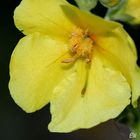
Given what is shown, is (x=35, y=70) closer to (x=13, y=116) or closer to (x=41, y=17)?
(x=41, y=17)

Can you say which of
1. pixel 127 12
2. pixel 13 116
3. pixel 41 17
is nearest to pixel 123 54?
pixel 127 12

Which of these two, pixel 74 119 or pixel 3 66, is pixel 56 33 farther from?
pixel 3 66

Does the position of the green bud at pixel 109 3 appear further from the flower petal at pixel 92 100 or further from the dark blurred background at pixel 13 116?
the dark blurred background at pixel 13 116

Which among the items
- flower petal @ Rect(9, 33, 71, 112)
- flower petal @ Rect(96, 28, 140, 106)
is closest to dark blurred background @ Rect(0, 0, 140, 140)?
flower petal @ Rect(9, 33, 71, 112)

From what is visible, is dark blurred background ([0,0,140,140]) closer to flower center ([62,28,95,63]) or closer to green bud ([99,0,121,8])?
flower center ([62,28,95,63])

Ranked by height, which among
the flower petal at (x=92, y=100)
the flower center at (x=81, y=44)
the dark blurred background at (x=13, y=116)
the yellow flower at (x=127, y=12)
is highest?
the yellow flower at (x=127, y=12)

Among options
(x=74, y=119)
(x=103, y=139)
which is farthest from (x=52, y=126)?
(x=103, y=139)

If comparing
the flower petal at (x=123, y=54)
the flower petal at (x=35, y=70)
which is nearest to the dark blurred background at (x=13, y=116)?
the flower petal at (x=35, y=70)

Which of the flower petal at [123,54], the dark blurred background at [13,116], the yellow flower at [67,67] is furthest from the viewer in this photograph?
the dark blurred background at [13,116]
